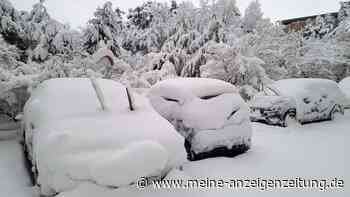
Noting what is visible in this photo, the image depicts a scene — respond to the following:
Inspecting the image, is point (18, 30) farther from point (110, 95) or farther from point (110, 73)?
point (110, 95)

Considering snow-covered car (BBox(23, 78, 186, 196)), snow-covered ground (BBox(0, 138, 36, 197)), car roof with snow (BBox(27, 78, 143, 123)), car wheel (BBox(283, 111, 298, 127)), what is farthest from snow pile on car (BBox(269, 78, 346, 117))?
snow-covered ground (BBox(0, 138, 36, 197))

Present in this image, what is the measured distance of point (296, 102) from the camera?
6.63 meters

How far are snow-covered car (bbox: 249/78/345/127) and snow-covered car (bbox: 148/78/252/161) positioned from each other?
235 cm

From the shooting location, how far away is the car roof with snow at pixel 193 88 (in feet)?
Answer: 14.1

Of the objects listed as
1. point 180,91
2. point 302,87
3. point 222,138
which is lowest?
point 222,138

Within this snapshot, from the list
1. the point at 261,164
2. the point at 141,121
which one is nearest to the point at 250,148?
the point at 261,164

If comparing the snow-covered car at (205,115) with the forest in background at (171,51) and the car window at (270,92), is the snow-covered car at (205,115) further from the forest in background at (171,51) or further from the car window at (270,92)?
the car window at (270,92)

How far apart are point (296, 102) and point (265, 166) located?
3365mm

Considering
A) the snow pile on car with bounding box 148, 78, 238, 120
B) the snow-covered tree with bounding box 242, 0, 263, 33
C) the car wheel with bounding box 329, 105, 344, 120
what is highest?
the snow-covered tree with bounding box 242, 0, 263, 33

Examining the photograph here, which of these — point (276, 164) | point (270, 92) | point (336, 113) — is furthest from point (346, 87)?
point (276, 164)

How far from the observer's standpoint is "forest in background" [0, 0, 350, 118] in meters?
6.32

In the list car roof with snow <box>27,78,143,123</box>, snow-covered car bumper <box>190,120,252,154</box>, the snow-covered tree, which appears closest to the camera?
car roof with snow <box>27,78,143,123</box>

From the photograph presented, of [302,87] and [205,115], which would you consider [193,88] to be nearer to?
[205,115]

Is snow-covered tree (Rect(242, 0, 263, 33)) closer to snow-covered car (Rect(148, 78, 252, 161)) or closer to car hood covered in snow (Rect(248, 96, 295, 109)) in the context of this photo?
car hood covered in snow (Rect(248, 96, 295, 109))
